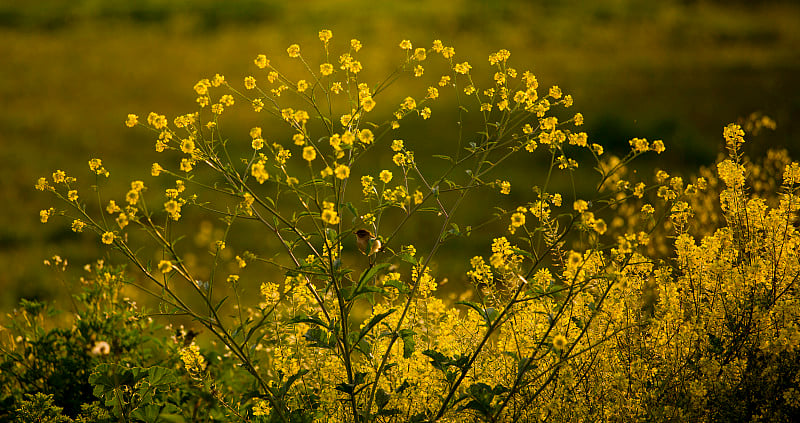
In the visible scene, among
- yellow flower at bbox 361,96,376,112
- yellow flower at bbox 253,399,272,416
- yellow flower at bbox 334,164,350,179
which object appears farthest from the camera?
yellow flower at bbox 253,399,272,416

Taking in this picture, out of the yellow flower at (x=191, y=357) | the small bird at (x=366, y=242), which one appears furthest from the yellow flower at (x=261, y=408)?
the small bird at (x=366, y=242)

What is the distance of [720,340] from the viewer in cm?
274

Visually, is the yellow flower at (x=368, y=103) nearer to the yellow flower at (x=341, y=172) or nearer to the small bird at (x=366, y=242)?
the yellow flower at (x=341, y=172)

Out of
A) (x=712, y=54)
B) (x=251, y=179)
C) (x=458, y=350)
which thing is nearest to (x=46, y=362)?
(x=458, y=350)

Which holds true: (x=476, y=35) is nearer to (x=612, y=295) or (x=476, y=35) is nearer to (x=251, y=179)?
(x=251, y=179)

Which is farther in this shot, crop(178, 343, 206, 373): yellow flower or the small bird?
crop(178, 343, 206, 373): yellow flower

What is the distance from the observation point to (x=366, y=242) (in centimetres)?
251

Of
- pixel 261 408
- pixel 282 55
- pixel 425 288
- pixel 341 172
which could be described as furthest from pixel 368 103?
pixel 282 55

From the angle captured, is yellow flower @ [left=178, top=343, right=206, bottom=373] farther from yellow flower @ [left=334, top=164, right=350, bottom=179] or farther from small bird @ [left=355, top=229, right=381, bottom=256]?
yellow flower @ [left=334, top=164, right=350, bottom=179]

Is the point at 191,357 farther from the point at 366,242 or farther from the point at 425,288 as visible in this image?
the point at 425,288

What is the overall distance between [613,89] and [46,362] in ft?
26.3

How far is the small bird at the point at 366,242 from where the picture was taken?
242cm

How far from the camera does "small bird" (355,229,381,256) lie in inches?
95.3

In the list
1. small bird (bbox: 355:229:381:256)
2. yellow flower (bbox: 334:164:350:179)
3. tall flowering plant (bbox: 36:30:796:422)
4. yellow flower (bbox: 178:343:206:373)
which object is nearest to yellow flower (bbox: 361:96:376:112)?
tall flowering plant (bbox: 36:30:796:422)
